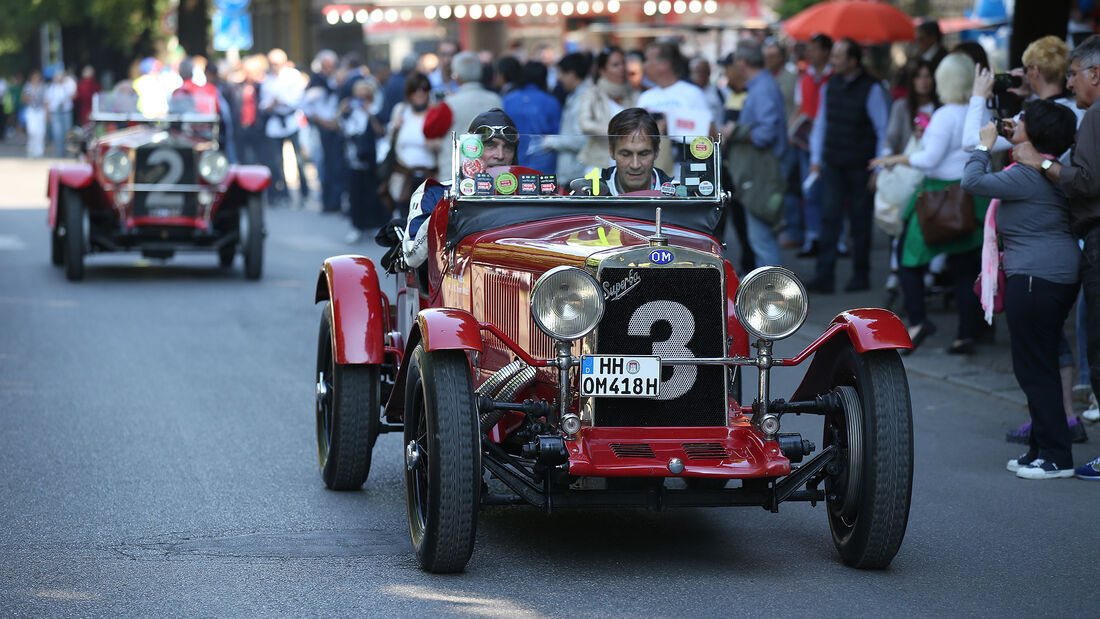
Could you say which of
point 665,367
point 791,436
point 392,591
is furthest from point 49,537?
point 791,436

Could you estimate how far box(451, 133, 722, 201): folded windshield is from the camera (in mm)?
6379

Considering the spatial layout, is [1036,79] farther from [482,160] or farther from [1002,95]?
[482,160]

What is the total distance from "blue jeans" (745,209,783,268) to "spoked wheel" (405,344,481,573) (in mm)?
7517

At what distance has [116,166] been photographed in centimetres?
1401

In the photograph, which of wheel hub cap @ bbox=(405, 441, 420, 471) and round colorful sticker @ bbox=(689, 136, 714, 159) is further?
round colorful sticker @ bbox=(689, 136, 714, 159)

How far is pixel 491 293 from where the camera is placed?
19.8ft

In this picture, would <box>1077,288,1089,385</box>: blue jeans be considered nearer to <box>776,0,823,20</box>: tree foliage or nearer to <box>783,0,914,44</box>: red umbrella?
<box>783,0,914,44</box>: red umbrella

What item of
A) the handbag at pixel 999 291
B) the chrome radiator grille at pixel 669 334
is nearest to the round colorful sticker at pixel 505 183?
the chrome radiator grille at pixel 669 334

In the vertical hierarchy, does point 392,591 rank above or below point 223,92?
below

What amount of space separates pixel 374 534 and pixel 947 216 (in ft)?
16.2

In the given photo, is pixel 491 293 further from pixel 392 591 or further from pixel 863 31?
pixel 863 31

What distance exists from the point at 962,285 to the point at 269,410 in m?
4.40

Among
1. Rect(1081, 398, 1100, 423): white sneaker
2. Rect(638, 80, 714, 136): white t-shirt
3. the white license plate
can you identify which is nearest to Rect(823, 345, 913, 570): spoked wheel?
the white license plate

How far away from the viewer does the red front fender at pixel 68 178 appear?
13766mm
